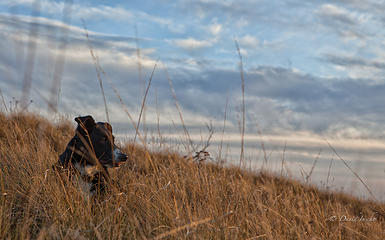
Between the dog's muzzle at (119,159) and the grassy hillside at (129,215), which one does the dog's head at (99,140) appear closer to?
the dog's muzzle at (119,159)


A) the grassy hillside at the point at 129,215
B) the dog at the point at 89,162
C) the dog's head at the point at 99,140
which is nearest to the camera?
the grassy hillside at the point at 129,215

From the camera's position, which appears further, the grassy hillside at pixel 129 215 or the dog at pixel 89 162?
the dog at pixel 89 162

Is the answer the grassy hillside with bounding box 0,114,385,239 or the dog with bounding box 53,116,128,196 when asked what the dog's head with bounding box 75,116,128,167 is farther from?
the grassy hillside with bounding box 0,114,385,239

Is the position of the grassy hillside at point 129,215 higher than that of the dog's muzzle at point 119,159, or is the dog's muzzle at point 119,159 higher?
the dog's muzzle at point 119,159

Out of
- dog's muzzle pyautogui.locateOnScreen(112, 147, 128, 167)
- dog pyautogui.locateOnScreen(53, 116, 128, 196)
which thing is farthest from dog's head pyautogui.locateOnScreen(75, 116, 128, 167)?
dog's muzzle pyautogui.locateOnScreen(112, 147, 128, 167)

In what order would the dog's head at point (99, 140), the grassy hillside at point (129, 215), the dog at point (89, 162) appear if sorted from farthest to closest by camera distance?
the dog's head at point (99, 140), the dog at point (89, 162), the grassy hillside at point (129, 215)

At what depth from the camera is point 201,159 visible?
6270 millimetres

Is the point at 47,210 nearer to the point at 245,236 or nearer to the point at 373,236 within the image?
the point at 245,236

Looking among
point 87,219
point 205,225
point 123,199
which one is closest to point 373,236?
point 205,225

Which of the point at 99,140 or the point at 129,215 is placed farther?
the point at 99,140

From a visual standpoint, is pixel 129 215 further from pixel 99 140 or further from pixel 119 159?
pixel 99 140

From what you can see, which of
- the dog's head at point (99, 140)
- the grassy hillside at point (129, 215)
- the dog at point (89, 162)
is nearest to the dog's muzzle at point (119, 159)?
the dog at point (89, 162)

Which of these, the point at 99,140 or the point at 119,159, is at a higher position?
the point at 99,140

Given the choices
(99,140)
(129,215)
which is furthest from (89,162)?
(129,215)
